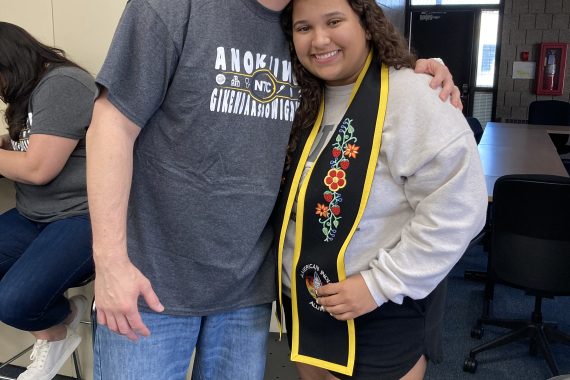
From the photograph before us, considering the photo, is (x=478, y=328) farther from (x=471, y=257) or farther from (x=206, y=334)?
(x=206, y=334)

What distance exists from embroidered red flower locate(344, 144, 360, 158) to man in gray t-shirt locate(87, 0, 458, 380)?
0.45ft

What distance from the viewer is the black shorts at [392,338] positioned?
114 centimetres

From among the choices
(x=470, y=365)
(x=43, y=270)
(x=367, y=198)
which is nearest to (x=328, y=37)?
(x=367, y=198)

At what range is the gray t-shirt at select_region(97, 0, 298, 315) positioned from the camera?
0.95 metres

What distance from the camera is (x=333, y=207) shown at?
111 cm

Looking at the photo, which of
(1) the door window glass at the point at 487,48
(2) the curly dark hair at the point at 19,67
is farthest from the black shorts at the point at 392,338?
(1) the door window glass at the point at 487,48

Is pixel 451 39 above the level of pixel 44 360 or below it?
above

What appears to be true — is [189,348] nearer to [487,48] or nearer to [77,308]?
[77,308]

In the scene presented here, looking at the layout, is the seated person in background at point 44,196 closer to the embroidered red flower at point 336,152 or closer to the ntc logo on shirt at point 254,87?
the ntc logo on shirt at point 254,87

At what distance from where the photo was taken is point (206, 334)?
1211 mm

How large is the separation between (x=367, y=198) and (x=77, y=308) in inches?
49.7

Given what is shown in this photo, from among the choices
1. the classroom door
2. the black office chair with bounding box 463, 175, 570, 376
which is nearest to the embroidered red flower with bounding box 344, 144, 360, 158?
the black office chair with bounding box 463, 175, 570, 376

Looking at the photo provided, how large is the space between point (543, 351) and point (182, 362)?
2.00m

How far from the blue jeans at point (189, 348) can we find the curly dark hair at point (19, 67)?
0.97 m
